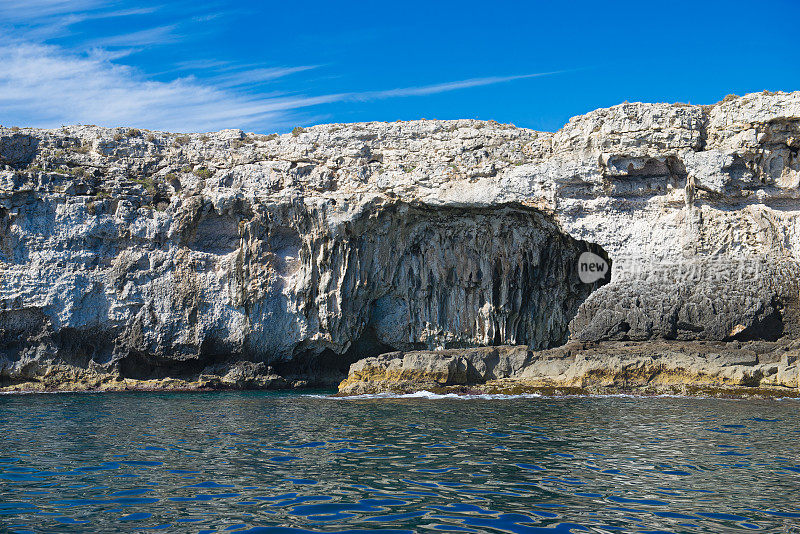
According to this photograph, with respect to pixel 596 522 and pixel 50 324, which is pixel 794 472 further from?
pixel 50 324

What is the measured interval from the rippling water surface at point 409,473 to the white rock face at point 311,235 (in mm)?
16242

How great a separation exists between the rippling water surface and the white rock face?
1624 cm

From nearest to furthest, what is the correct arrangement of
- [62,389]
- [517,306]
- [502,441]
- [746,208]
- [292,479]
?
[292,479] → [502,441] → [746,208] → [62,389] → [517,306]

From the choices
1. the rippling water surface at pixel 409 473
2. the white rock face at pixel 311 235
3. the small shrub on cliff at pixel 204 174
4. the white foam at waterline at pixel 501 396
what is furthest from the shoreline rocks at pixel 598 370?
Result: the small shrub on cliff at pixel 204 174

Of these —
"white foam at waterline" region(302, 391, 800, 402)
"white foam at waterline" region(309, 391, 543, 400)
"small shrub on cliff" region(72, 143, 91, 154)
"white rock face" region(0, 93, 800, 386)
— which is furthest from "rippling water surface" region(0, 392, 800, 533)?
"small shrub on cliff" region(72, 143, 91, 154)

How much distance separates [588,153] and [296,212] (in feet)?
48.9

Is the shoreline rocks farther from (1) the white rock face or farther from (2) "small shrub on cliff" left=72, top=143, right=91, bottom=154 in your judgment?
(2) "small shrub on cliff" left=72, top=143, right=91, bottom=154

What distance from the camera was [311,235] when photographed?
120ft

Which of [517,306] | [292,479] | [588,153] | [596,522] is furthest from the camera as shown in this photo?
[517,306]

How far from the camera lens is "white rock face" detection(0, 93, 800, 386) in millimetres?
33156

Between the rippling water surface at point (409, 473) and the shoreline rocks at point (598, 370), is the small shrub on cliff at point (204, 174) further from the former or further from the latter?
the rippling water surface at point (409, 473)

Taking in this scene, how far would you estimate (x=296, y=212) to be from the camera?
1420 inches

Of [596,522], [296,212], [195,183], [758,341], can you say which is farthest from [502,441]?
[195,183]

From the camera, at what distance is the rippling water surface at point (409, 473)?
7.54 metres
